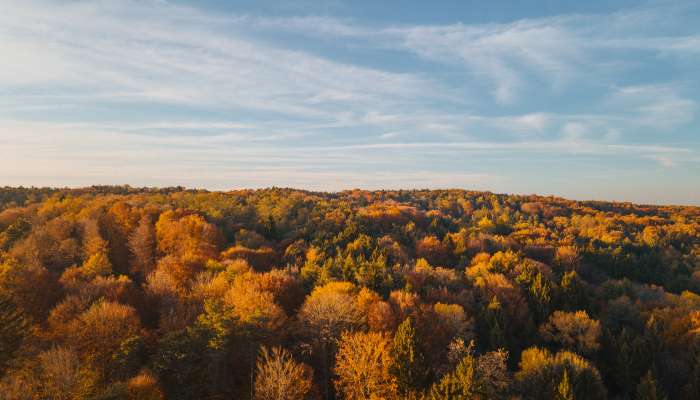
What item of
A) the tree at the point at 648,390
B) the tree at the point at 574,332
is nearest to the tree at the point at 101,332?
the tree at the point at 648,390

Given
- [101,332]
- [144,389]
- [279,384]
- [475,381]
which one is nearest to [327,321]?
[279,384]

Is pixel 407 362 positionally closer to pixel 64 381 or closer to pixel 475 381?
pixel 475 381

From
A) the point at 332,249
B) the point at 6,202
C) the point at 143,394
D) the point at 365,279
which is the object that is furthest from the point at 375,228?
the point at 6,202

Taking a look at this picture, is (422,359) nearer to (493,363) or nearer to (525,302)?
(493,363)

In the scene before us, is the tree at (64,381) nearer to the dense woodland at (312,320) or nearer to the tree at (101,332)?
the dense woodland at (312,320)

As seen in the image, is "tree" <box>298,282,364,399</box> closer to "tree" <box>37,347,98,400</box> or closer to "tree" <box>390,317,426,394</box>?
"tree" <box>390,317,426,394</box>

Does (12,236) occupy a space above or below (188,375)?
above

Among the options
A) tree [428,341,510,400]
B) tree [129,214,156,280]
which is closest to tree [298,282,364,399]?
tree [428,341,510,400]
